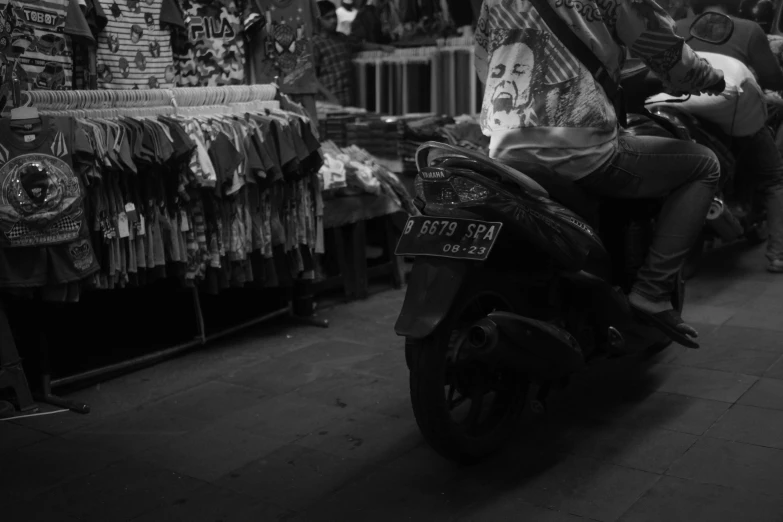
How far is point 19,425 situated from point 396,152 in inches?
164

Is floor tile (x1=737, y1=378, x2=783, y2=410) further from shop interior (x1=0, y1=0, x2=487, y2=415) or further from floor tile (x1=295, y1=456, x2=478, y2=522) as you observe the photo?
shop interior (x1=0, y1=0, x2=487, y2=415)

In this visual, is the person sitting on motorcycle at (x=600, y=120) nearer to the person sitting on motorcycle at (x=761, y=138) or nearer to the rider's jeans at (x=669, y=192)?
the rider's jeans at (x=669, y=192)

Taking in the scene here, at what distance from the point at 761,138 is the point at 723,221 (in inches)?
33.2

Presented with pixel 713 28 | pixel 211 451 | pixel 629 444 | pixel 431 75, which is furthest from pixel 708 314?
pixel 431 75

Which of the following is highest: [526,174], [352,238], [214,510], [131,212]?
[526,174]

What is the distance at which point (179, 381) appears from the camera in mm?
4648

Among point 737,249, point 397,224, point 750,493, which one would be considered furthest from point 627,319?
point 737,249

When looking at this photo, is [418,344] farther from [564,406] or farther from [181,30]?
[181,30]

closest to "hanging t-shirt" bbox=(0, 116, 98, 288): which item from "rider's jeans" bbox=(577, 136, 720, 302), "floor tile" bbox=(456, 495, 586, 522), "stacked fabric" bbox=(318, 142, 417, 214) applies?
"stacked fabric" bbox=(318, 142, 417, 214)

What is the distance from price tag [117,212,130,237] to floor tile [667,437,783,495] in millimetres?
2812

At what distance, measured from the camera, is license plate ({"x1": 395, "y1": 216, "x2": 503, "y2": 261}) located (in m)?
3.08

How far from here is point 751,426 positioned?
11.9ft

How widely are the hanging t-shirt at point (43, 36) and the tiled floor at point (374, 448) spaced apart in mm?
1672

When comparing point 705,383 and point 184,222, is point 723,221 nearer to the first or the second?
point 705,383
